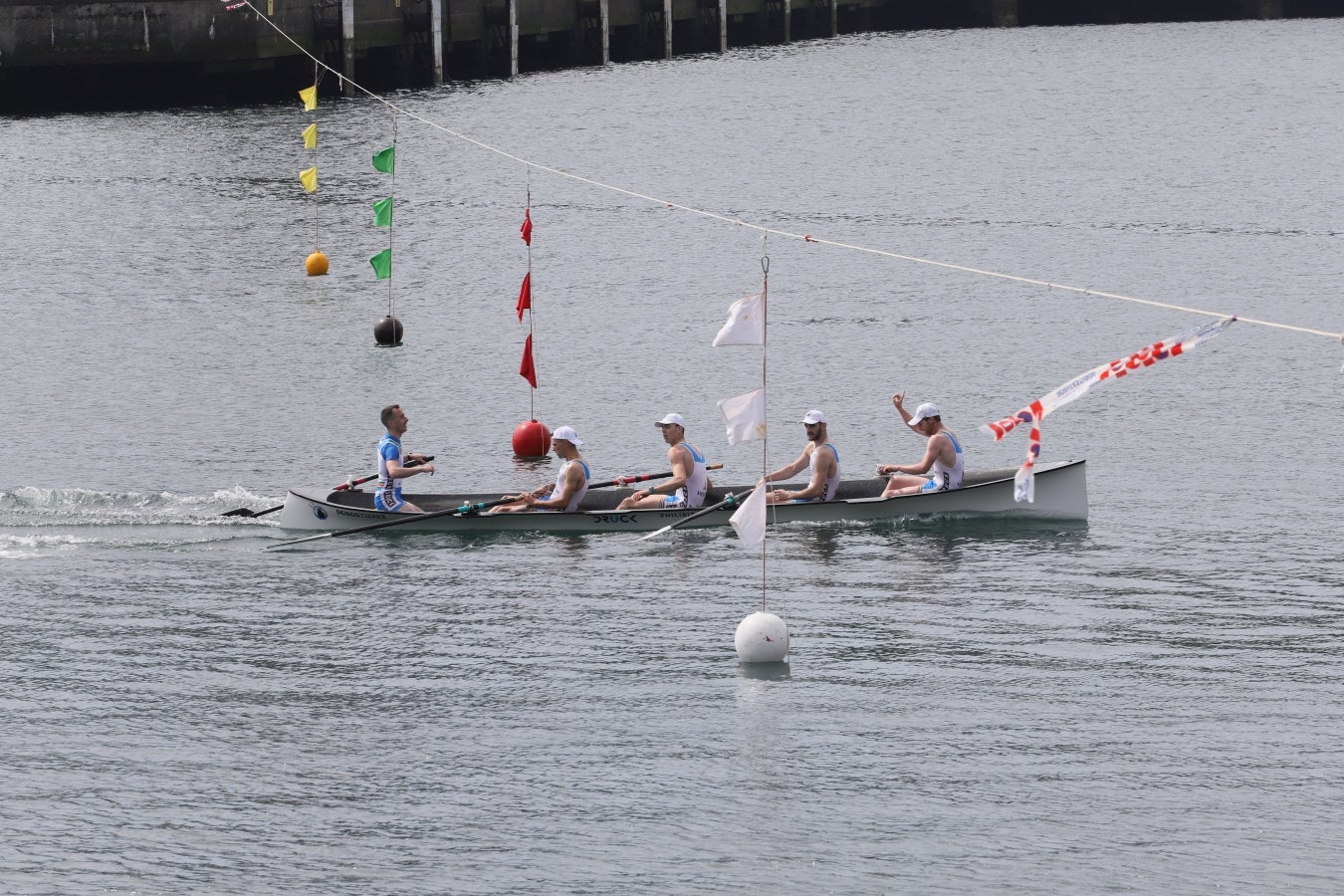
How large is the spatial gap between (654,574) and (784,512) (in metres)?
2.90

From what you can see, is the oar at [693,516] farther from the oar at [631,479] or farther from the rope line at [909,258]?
the rope line at [909,258]

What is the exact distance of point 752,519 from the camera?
894 inches

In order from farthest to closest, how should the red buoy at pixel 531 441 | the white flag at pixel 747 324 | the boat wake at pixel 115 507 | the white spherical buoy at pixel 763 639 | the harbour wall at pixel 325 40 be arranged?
1. the harbour wall at pixel 325 40
2. the red buoy at pixel 531 441
3. the boat wake at pixel 115 507
4. the white flag at pixel 747 324
5. the white spherical buoy at pixel 763 639

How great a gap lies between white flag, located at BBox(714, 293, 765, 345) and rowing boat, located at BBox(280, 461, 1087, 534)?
5668 millimetres

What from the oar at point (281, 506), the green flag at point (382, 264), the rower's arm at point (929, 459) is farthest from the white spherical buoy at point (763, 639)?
the green flag at point (382, 264)

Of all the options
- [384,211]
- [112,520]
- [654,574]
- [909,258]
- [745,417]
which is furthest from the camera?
[384,211]

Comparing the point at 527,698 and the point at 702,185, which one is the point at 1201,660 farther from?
the point at 702,185

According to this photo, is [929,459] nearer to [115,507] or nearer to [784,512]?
[784,512]

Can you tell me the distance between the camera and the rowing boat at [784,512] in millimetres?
28766

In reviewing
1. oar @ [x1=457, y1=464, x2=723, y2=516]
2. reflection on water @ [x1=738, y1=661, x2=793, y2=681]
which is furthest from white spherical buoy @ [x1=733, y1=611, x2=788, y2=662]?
oar @ [x1=457, y1=464, x2=723, y2=516]

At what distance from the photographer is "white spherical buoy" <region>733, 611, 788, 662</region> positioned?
22.7m

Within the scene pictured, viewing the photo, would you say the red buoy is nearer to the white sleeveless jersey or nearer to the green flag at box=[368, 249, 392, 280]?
the white sleeveless jersey

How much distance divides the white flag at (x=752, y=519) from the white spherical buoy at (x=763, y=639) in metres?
0.96

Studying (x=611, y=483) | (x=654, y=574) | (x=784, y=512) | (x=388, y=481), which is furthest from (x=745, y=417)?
(x=388, y=481)
